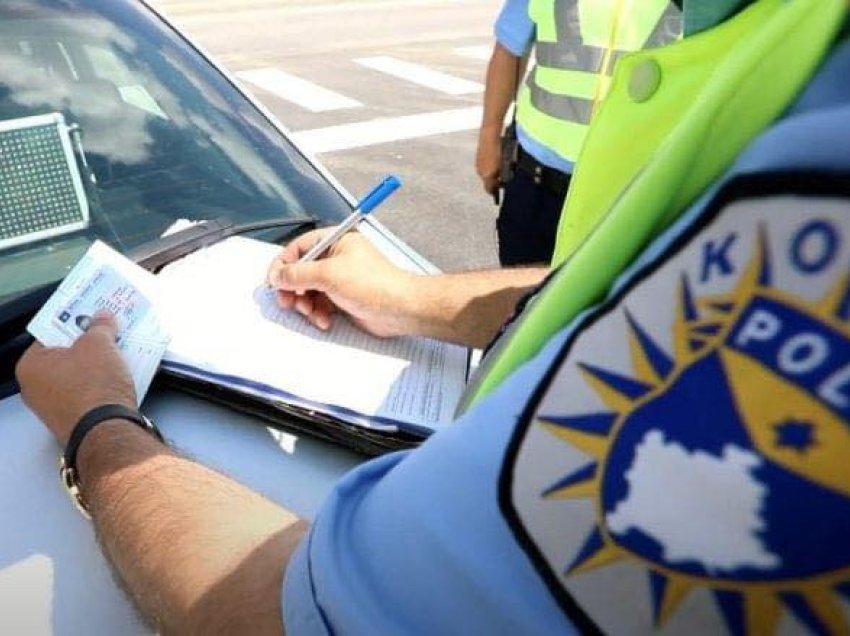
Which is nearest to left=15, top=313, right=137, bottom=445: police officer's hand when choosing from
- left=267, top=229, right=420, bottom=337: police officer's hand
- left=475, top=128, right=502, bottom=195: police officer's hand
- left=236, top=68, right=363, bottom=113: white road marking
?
left=267, top=229, right=420, bottom=337: police officer's hand

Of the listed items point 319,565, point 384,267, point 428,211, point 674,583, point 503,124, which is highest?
point 674,583

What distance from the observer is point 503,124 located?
10.0 feet

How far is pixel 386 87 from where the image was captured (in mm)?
8203

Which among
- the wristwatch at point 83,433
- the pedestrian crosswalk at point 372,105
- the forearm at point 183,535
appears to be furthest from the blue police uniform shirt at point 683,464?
the pedestrian crosswalk at point 372,105

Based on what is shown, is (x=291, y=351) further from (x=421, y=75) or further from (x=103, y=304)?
(x=421, y=75)

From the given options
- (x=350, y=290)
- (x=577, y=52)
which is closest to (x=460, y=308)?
(x=350, y=290)

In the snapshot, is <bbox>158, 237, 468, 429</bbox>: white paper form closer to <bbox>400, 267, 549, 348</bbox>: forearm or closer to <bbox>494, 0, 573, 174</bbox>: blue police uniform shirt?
<bbox>400, 267, 549, 348</bbox>: forearm

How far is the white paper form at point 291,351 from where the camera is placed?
1.25 m

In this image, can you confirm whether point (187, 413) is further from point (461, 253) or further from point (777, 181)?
point (461, 253)

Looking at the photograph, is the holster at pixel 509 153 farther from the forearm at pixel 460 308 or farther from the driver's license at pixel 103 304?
the driver's license at pixel 103 304

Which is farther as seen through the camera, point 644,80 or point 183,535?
point 183,535

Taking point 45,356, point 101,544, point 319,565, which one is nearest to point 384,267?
point 45,356

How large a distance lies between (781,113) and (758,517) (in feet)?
0.82

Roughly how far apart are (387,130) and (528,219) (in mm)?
4217
